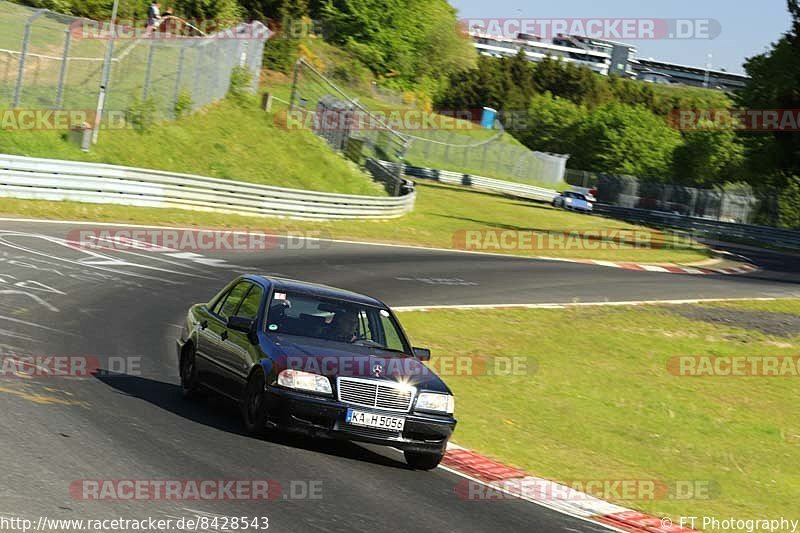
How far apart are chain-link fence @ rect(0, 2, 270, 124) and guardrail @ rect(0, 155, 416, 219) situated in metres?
3.35

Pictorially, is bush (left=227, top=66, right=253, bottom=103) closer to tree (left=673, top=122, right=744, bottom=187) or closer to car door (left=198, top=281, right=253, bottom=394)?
car door (left=198, top=281, right=253, bottom=394)

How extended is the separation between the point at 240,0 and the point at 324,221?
132 feet

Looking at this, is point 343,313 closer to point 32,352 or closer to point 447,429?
point 447,429

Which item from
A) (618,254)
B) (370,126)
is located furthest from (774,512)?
(370,126)

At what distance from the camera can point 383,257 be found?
2981 centimetres

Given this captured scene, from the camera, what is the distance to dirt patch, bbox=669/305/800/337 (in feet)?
83.4

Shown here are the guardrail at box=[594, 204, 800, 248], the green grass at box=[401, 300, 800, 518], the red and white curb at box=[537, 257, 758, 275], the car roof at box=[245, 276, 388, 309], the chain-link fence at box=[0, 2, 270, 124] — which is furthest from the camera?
the guardrail at box=[594, 204, 800, 248]

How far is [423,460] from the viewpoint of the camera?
970 cm

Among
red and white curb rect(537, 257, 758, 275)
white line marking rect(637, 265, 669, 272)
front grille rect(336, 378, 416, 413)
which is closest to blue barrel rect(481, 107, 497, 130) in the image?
red and white curb rect(537, 257, 758, 275)

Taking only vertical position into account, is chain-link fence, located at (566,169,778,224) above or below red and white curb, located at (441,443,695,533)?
above

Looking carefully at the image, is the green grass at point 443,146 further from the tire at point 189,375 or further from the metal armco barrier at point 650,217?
the tire at point 189,375

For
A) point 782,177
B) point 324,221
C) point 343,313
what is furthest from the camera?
point 782,177

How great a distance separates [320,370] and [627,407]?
7820mm

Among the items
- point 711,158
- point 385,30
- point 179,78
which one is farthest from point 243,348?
point 711,158
